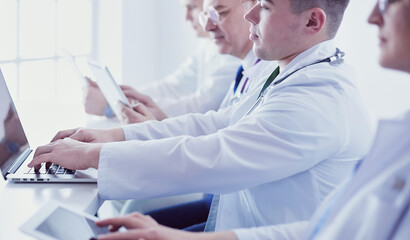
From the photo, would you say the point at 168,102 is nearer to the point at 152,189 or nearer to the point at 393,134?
the point at 152,189

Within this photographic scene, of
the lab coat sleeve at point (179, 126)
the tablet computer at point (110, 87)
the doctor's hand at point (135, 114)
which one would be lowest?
the doctor's hand at point (135, 114)

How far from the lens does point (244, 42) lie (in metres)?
1.90

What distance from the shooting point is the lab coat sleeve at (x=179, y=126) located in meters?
1.46

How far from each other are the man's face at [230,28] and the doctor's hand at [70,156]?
2.89 feet

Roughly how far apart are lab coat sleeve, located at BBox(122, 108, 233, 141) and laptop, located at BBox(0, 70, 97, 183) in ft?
0.87

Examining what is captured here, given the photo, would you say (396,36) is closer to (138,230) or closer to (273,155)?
(273,155)

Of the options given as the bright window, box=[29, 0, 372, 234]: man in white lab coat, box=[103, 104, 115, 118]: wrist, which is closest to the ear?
box=[29, 0, 372, 234]: man in white lab coat

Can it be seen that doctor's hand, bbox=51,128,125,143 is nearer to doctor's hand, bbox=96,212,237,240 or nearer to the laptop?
the laptop

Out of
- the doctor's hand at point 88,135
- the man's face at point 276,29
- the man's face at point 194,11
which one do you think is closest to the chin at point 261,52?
the man's face at point 276,29

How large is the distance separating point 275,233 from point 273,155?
0.19 metres

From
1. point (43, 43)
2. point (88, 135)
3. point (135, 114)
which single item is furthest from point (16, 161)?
point (43, 43)

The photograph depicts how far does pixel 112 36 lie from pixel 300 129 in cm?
217

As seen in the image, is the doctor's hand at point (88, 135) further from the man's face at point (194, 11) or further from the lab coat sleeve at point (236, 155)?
the man's face at point (194, 11)

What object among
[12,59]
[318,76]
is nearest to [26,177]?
[318,76]
